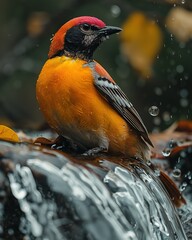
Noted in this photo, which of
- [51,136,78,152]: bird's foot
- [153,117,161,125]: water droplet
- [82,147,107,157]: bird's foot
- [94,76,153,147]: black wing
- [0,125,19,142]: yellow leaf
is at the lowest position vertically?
[153,117,161,125]: water droplet

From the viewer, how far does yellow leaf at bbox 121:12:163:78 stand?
750 centimetres

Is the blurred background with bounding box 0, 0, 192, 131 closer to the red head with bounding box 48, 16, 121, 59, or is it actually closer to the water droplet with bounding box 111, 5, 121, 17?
the water droplet with bounding box 111, 5, 121, 17

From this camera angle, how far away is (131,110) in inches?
177

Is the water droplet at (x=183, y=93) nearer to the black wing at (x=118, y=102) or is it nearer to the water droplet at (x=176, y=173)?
the water droplet at (x=176, y=173)

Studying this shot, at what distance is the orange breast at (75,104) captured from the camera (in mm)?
4176

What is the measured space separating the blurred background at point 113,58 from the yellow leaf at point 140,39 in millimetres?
12

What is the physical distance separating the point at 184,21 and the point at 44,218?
4.03 m

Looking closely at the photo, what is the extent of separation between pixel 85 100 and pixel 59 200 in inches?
34.6

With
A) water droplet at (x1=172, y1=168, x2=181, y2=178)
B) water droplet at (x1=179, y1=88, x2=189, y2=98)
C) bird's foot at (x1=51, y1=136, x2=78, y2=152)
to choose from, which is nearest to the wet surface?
bird's foot at (x1=51, y1=136, x2=78, y2=152)

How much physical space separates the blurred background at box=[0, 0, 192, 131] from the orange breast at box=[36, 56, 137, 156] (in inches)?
140

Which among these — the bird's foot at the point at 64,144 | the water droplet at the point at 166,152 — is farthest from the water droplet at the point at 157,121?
the bird's foot at the point at 64,144

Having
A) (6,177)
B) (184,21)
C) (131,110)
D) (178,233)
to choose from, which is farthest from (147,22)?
(6,177)

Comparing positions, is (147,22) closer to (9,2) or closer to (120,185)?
(9,2)

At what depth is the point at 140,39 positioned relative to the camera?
302 inches
